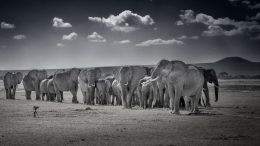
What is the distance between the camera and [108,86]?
31.1m

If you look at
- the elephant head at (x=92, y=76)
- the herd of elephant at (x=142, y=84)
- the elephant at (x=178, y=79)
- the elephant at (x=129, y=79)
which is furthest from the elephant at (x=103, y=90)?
the elephant at (x=178, y=79)

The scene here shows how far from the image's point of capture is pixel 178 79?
19.1 meters

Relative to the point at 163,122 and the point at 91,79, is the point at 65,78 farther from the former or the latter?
the point at 163,122

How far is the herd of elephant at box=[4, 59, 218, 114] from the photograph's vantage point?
1945 centimetres

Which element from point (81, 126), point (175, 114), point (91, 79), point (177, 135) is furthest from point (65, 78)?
point (177, 135)

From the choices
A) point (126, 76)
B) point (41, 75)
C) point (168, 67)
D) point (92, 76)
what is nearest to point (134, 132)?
point (168, 67)

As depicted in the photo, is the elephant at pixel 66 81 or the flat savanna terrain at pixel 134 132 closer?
the flat savanna terrain at pixel 134 132

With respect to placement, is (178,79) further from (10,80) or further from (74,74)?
(10,80)

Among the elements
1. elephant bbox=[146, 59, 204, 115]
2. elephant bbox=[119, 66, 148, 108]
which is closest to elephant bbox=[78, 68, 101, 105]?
elephant bbox=[119, 66, 148, 108]

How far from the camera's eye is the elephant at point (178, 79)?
62.7 ft

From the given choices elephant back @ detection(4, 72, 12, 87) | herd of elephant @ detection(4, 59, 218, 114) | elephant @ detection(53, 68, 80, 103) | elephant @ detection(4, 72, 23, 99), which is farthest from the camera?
elephant back @ detection(4, 72, 12, 87)

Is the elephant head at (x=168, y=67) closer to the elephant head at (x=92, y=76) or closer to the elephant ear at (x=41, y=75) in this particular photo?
the elephant head at (x=92, y=76)

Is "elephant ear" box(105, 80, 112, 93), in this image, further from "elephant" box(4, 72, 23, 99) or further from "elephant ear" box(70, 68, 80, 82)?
"elephant" box(4, 72, 23, 99)

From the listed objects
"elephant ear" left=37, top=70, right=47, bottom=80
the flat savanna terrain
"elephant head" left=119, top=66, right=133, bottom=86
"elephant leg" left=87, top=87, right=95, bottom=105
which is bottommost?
the flat savanna terrain
